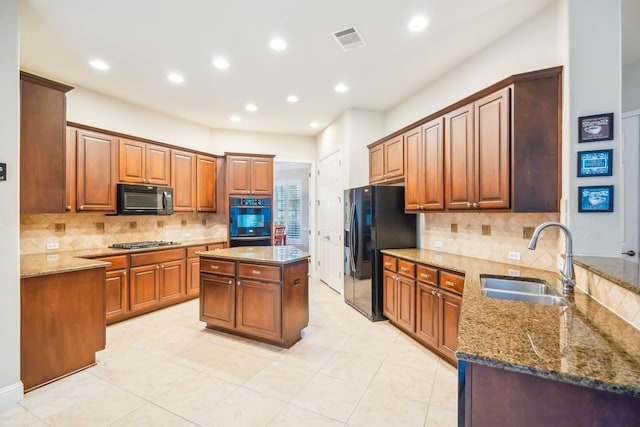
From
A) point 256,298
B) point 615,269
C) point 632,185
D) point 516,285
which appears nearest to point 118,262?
point 256,298

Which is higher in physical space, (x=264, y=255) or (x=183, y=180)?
(x=183, y=180)

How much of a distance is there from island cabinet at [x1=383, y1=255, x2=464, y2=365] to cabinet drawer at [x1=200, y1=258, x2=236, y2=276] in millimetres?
1835

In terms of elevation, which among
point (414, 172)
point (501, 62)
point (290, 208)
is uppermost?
point (501, 62)

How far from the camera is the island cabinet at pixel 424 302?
254 cm

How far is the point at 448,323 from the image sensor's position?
2580mm

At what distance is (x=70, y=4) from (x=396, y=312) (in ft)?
13.5

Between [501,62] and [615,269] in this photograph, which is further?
[501,62]

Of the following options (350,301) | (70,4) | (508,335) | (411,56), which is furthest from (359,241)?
(70,4)

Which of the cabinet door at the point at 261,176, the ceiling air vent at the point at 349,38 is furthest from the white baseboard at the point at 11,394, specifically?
the ceiling air vent at the point at 349,38

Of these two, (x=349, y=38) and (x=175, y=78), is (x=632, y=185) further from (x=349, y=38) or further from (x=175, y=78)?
(x=175, y=78)

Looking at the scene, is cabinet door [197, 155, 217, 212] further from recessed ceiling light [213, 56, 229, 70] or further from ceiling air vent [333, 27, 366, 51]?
ceiling air vent [333, 27, 366, 51]

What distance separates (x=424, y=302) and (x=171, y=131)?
15.5 ft

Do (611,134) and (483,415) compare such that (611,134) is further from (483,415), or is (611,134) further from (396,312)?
(396,312)

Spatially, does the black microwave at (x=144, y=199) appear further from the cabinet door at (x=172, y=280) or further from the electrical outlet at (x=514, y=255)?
the electrical outlet at (x=514, y=255)
